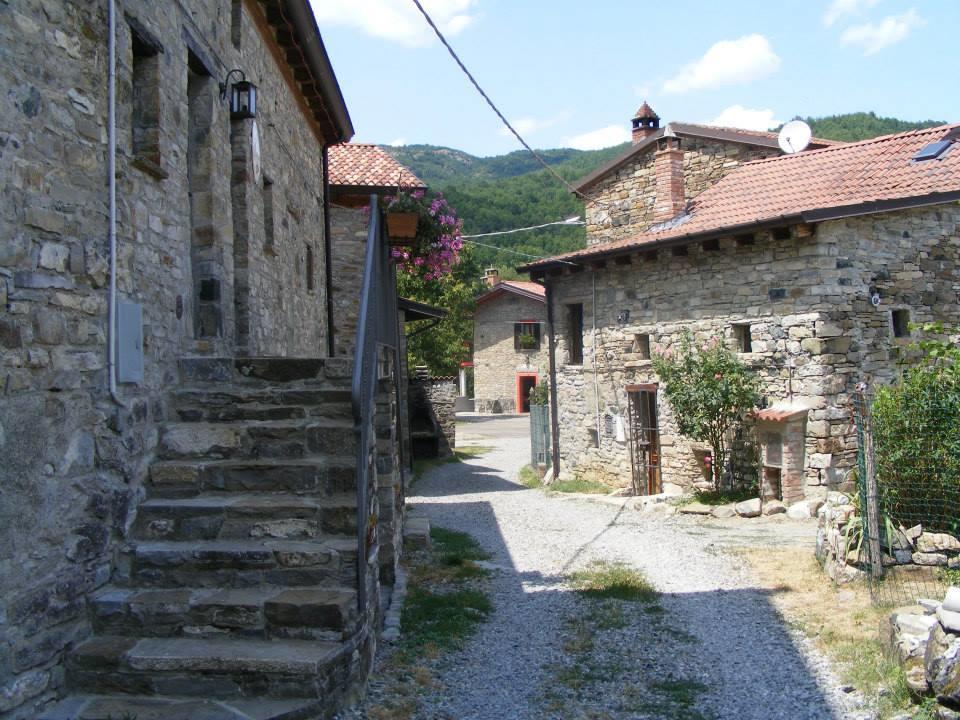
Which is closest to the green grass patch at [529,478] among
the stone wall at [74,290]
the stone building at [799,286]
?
the stone building at [799,286]

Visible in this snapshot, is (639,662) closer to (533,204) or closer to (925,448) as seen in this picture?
(925,448)

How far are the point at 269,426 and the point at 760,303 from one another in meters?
9.32

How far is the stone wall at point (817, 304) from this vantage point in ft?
37.7

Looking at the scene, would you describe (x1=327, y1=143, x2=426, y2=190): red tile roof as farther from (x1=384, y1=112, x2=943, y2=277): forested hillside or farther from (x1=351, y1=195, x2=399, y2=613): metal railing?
(x1=384, y1=112, x2=943, y2=277): forested hillside

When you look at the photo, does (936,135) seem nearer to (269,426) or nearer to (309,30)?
(309,30)

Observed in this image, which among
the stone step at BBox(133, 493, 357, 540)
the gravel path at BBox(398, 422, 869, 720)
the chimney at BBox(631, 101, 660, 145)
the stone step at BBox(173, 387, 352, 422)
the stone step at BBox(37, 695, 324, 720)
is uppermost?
the chimney at BBox(631, 101, 660, 145)

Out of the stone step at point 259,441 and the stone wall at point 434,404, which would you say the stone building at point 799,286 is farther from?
the stone step at point 259,441

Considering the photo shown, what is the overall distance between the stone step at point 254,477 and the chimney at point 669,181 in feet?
39.4

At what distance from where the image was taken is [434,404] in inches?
803

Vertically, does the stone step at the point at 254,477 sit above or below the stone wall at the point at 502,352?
below

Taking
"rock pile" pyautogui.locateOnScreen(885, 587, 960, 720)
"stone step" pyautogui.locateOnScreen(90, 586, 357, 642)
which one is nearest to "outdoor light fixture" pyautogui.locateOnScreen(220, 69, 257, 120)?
"stone step" pyautogui.locateOnScreen(90, 586, 357, 642)

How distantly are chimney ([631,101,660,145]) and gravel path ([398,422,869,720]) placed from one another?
1290 cm

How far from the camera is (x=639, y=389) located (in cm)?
1461

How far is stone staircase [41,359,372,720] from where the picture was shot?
3613mm
